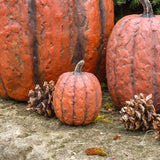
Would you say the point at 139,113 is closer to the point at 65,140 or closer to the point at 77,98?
the point at 77,98

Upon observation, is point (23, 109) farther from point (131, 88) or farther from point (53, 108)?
point (131, 88)

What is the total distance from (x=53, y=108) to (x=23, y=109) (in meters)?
0.38

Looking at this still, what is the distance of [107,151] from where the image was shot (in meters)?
2.33

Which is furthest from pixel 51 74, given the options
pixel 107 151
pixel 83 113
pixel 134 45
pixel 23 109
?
pixel 107 151

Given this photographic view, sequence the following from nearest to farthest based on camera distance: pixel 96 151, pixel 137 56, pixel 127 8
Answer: pixel 96 151
pixel 137 56
pixel 127 8

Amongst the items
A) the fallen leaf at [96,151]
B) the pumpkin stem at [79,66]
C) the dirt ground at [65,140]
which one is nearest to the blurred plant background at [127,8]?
the pumpkin stem at [79,66]

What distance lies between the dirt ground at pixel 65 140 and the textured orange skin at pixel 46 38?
420 millimetres

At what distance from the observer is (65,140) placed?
8.27 ft

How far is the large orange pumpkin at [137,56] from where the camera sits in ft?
9.25

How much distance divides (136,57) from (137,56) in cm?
1

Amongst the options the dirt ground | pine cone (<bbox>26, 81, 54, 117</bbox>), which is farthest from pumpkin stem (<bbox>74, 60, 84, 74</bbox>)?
the dirt ground

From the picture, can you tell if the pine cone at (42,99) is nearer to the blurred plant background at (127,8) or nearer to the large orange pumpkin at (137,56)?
the large orange pumpkin at (137,56)

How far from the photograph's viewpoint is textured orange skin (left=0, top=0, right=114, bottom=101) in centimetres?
302

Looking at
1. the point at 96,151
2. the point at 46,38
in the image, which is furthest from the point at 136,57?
the point at 96,151
